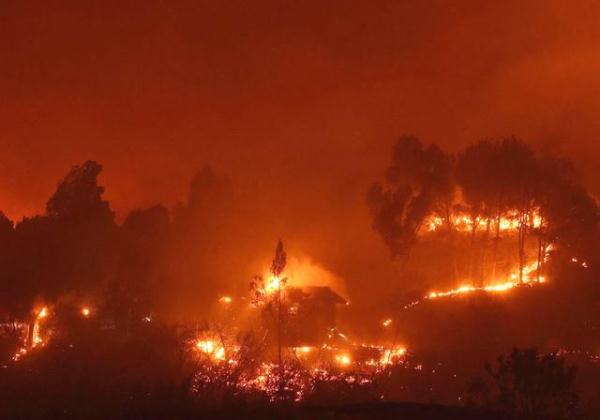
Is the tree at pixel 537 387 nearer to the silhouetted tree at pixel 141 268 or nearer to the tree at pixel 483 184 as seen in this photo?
the silhouetted tree at pixel 141 268

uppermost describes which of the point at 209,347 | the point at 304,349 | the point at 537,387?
the point at 304,349

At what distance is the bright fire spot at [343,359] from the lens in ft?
74.2

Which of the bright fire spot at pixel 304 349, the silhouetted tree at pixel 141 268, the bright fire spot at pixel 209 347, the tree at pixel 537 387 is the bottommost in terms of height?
the tree at pixel 537 387

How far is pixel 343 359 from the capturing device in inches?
956

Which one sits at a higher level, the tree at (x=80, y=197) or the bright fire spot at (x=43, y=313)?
the tree at (x=80, y=197)

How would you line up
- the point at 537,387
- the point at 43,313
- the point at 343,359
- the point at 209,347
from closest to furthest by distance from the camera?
the point at 537,387 < the point at 209,347 < the point at 343,359 < the point at 43,313

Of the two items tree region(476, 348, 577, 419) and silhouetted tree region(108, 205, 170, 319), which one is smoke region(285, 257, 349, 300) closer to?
silhouetted tree region(108, 205, 170, 319)

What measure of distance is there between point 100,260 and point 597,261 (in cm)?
2597

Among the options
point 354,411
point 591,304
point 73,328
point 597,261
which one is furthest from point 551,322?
point 354,411

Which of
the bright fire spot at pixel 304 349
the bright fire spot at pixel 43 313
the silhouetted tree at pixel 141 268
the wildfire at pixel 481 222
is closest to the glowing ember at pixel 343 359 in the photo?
the bright fire spot at pixel 304 349

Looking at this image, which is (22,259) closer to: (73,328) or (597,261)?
(73,328)

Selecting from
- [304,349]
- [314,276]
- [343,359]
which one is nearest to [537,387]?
[343,359]

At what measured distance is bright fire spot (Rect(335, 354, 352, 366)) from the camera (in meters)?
22.6

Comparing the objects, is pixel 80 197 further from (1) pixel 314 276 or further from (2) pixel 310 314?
(1) pixel 314 276
